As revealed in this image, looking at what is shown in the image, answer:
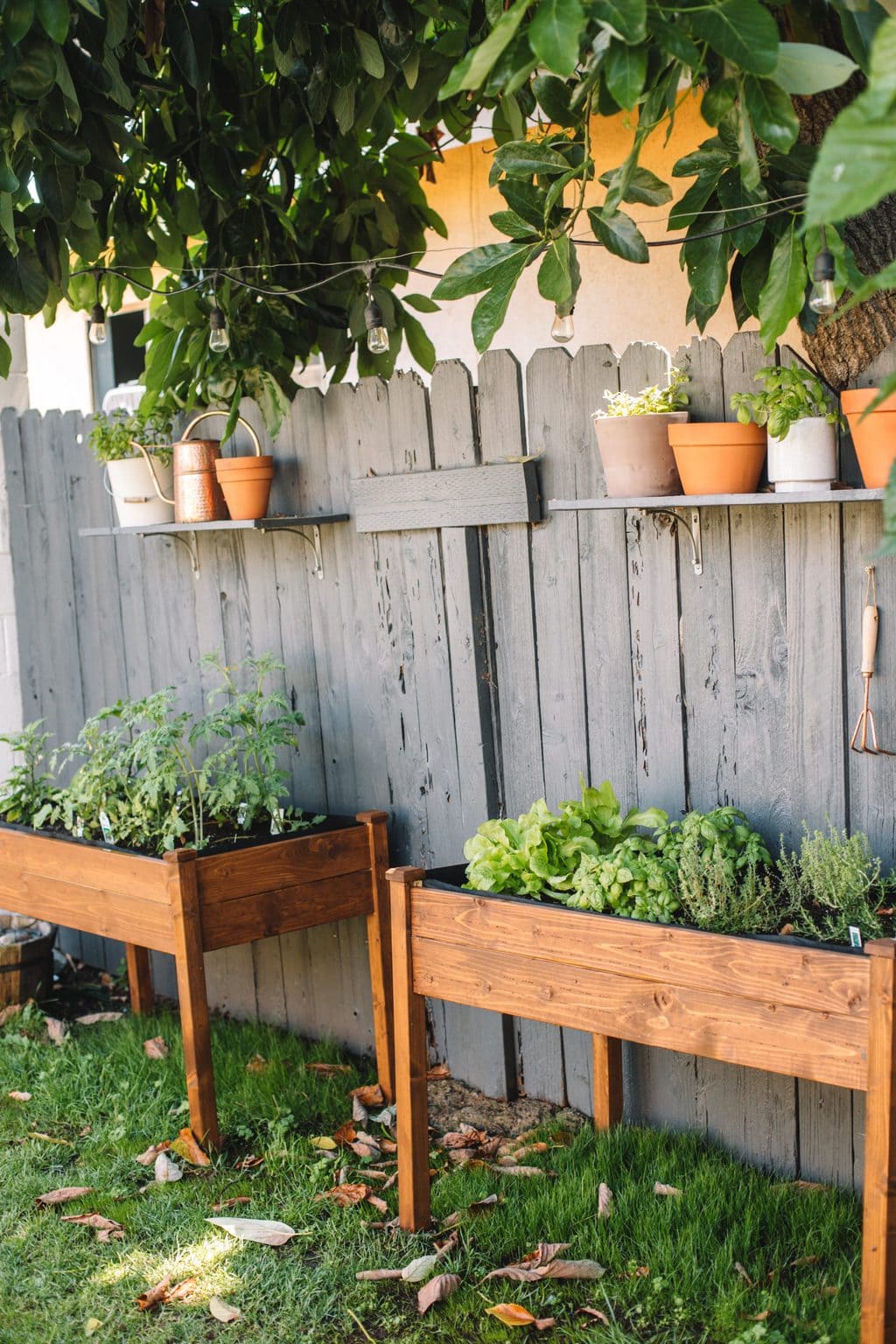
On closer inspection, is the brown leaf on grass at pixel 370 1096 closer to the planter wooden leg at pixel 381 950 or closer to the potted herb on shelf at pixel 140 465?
the planter wooden leg at pixel 381 950

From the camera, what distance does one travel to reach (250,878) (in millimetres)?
3645

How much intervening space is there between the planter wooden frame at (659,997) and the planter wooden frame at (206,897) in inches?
26.1

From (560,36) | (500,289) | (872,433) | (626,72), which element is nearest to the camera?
(560,36)

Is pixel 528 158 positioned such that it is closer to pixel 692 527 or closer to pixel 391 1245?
pixel 692 527

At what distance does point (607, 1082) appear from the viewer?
344cm

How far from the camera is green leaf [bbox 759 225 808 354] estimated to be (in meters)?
2.27

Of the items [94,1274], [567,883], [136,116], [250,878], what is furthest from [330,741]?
[136,116]

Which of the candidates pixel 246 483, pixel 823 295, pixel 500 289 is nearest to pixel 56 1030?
pixel 246 483

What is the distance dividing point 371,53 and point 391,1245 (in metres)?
2.86

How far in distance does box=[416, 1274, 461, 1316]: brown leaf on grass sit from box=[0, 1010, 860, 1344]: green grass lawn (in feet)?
0.05

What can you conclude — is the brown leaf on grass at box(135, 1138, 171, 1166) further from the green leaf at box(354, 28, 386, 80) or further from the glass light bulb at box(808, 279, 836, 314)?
the green leaf at box(354, 28, 386, 80)

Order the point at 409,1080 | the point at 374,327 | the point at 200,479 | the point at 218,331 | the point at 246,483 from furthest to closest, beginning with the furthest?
the point at 200,479 < the point at 246,483 < the point at 218,331 < the point at 374,327 < the point at 409,1080

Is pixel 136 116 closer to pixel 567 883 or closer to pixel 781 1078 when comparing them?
pixel 567 883

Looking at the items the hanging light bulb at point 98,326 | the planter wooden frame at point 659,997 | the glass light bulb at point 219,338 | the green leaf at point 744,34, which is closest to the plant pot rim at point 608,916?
the planter wooden frame at point 659,997
